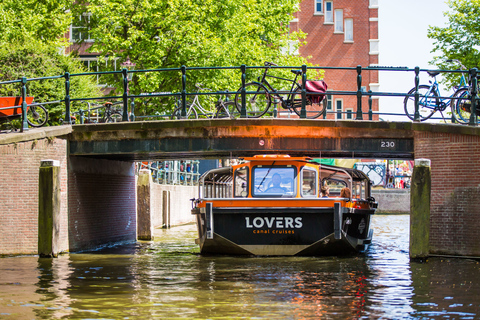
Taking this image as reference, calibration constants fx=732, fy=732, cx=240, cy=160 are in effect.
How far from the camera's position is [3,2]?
97.0 ft

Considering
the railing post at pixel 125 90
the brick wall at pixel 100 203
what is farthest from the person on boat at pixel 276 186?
the brick wall at pixel 100 203

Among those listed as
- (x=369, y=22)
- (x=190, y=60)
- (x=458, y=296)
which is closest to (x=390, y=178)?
(x=369, y=22)

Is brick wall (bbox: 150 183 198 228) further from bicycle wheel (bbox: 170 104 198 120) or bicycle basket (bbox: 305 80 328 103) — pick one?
bicycle basket (bbox: 305 80 328 103)

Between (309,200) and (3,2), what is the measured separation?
61.8 feet

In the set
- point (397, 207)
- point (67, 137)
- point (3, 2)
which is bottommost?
point (397, 207)

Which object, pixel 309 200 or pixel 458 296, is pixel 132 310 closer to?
pixel 458 296

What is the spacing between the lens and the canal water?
9.93 m

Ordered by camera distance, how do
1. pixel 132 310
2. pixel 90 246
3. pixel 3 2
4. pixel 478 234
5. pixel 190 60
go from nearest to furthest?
pixel 132 310 < pixel 478 234 < pixel 90 246 < pixel 190 60 < pixel 3 2

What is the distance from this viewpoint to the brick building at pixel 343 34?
44.9 m

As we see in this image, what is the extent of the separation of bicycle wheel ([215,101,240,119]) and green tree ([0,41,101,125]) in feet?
31.5

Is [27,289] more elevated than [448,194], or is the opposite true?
[448,194]

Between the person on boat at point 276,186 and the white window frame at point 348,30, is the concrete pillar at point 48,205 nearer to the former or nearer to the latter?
the person on boat at point 276,186

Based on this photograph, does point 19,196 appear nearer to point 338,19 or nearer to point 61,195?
point 61,195

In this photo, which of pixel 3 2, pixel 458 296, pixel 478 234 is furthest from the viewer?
pixel 3 2
